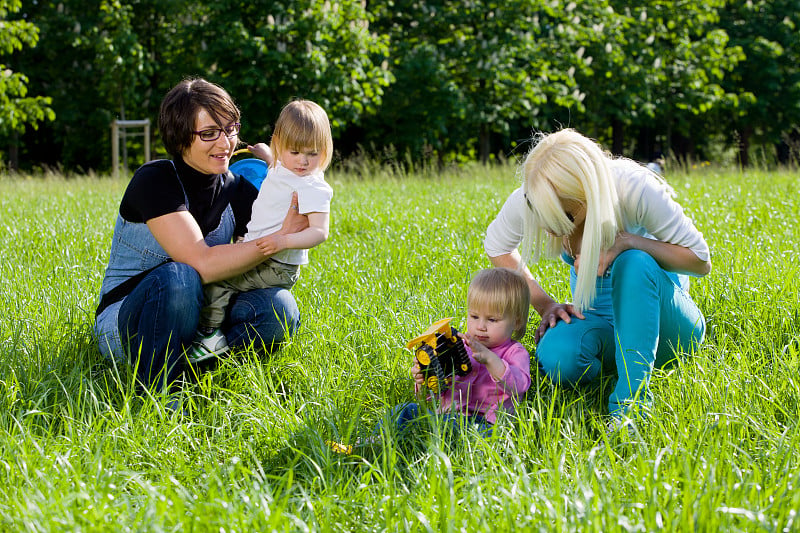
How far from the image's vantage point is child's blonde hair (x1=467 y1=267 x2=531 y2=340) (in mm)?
2576

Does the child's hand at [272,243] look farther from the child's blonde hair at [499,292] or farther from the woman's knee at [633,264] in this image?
the woman's knee at [633,264]

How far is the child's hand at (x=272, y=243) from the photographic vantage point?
2.82 metres

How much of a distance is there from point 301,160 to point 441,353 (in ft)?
3.51

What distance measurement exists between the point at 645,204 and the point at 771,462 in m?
0.95

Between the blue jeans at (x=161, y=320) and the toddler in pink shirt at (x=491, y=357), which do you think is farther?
the blue jeans at (x=161, y=320)

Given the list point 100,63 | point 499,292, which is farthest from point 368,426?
point 100,63

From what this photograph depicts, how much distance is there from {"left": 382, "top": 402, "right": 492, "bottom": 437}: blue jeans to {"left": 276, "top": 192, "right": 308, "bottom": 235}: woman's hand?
850mm

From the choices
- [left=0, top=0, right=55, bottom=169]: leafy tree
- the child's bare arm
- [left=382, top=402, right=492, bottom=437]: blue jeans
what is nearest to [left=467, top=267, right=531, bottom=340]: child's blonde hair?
[left=382, top=402, right=492, bottom=437]: blue jeans

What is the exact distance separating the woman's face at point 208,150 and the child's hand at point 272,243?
377 mm

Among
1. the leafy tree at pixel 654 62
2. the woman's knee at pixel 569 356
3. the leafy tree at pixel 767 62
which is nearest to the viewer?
the woman's knee at pixel 569 356

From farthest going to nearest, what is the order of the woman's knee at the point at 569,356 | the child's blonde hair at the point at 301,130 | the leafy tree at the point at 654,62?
the leafy tree at the point at 654,62 → the child's blonde hair at the point at 301,130 → the woman's knee at the point at 569,356

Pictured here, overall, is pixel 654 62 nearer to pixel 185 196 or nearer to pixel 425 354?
pixel 185 196

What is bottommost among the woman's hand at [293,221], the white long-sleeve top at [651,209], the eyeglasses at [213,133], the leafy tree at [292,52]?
the woman's hand at [293,221]

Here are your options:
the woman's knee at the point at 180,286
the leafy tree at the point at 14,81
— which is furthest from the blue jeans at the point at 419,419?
the leafy tree at the point at 14,81
